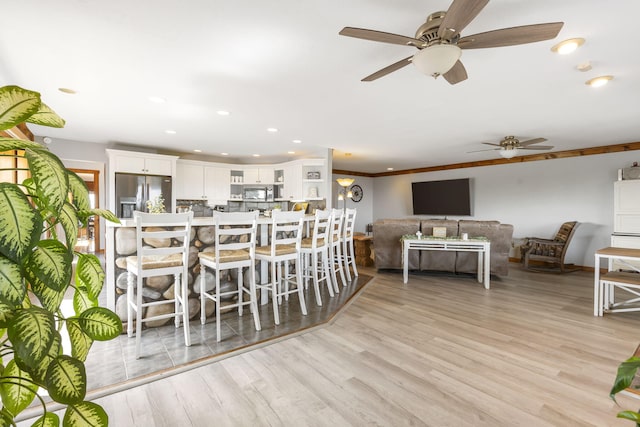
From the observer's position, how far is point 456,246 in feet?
15.3

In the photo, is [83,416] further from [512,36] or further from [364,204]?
[364,204]

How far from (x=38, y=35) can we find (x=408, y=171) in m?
8.75

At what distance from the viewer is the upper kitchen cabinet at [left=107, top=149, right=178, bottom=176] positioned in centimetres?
546

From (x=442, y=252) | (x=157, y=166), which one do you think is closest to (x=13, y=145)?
(x=442, y=252)

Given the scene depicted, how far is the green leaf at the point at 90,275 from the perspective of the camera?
914mm

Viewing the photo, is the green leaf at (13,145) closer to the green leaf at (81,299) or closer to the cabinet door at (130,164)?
the green leaf at (81,299)

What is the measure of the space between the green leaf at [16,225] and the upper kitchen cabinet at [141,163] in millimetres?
5827

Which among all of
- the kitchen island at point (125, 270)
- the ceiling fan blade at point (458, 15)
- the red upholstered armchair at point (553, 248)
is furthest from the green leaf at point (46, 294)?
the red upholstered armchair at point (553, 248)

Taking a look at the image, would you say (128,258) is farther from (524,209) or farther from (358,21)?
(524,209)

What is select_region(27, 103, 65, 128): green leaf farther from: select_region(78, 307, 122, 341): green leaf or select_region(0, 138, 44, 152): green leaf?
select_region(78, 307, 122, 341): green leaf

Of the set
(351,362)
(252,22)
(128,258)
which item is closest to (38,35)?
(252,22)

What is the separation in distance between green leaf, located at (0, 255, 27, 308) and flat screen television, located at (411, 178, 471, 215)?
340 inches

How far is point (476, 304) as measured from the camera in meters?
3.68

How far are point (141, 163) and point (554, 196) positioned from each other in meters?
8.65
